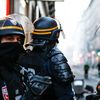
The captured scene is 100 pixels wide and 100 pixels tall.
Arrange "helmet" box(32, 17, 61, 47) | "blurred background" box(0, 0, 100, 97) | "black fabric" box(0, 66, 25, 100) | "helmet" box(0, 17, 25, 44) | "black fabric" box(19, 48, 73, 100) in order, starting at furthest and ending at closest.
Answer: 1. "blurred background" box(0, 0, 100, 97)
2. "helmet" box(32, 17, 61, 47)
3. "black fabric" box(19, 48, 73, 100)
4. "helmet" box(0, 17, 25, 44)
5. "black fabric" box(0, 66, 25, 100)

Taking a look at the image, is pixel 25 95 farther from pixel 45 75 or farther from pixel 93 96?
pixel 93 96

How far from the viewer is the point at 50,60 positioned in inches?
156

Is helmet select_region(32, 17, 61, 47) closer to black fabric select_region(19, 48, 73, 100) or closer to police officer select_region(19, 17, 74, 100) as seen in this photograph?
police officer select_region(19, 17, 74, 100)

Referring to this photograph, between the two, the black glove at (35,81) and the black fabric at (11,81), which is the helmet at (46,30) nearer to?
the black glove at (35,81)

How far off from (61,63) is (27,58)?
0.33m

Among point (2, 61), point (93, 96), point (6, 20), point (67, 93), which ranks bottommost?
point (93, 96)

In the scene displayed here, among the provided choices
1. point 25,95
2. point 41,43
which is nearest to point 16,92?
point 25,95

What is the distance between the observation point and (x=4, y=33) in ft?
→ 12.3

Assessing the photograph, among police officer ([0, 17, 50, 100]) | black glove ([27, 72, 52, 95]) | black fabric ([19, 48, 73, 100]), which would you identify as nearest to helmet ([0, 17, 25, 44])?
police officer ([0, 17, 50, 100])

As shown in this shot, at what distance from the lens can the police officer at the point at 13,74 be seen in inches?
144

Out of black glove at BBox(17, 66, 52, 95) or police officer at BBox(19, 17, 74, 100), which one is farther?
police officer at BBox(19, 17, 74, 100)

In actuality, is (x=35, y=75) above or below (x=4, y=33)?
below

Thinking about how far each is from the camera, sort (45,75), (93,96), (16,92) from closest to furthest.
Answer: (16,92)
(45,75)
(93,96)

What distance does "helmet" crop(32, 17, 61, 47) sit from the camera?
4.12 metres
